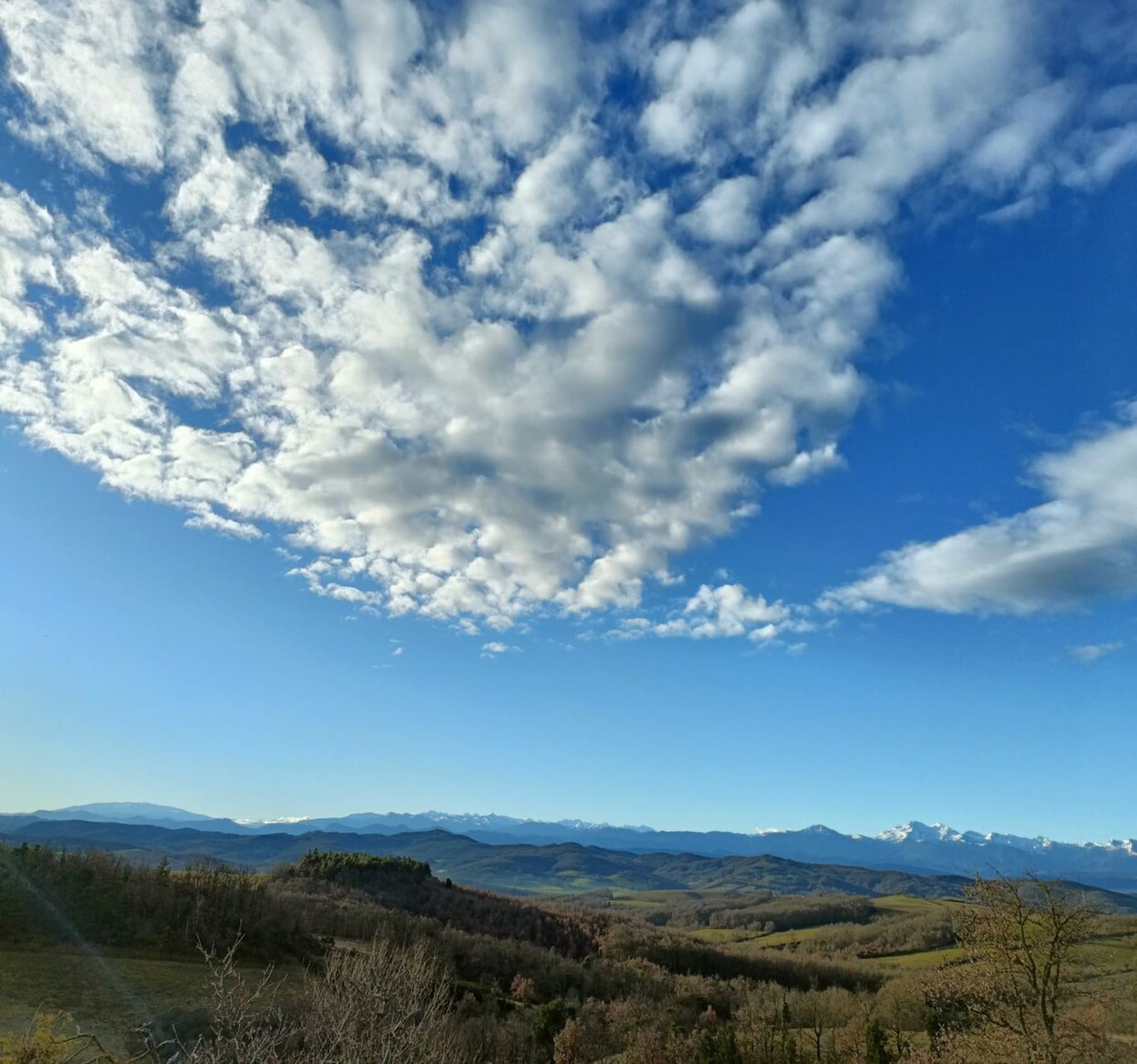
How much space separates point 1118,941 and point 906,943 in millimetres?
72585

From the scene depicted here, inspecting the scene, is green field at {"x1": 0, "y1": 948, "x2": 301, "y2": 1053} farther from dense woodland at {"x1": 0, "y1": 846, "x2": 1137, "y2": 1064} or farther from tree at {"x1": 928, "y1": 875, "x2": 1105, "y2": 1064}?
tree at {"x1": 928, "y1": 875, "x2": 1105, "y2": 1064}

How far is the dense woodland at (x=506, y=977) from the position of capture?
29188 mm

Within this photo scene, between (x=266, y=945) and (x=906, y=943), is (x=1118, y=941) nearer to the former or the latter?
(x=906, y=943)

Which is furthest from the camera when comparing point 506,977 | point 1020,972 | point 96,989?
point 506,977

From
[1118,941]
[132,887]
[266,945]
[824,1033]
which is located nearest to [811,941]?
[1118,941]

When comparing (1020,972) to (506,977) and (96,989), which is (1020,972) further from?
(506,977)

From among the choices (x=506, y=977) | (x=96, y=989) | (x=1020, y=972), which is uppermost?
(x=1020, y=972)

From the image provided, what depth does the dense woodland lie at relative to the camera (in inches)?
1149

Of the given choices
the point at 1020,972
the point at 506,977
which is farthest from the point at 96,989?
the point at 506,977

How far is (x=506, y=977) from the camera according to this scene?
122625 mm

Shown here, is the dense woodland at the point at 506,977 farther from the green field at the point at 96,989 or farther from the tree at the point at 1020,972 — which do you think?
the green field at the point at 96,989

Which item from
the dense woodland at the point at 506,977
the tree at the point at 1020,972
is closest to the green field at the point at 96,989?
the dense woodland at the point at 506,977

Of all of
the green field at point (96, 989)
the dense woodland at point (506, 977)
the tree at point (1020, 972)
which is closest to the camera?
the dense woodland at point (506, 977)

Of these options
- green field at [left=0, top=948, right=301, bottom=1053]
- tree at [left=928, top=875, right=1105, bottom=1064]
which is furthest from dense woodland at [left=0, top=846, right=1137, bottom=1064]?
green field at [left=0, top=948, right=301, bottom=1053]
